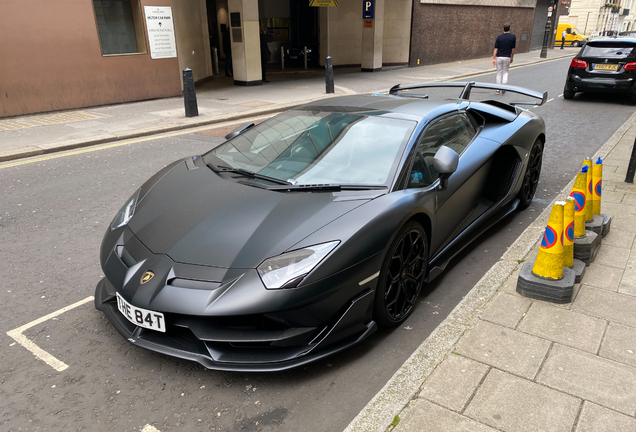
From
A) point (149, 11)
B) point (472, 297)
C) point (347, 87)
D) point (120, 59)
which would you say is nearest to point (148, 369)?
point (472, 297)

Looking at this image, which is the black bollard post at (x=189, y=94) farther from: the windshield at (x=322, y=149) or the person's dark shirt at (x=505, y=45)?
the person's dark shirt at (x=505, y=45)

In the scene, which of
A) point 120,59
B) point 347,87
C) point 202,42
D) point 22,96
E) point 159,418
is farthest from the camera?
point 202,42

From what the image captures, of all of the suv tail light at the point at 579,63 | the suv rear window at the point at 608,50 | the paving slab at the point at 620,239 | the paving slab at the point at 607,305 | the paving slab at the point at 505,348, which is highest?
the suv rear window at the point at 608,50

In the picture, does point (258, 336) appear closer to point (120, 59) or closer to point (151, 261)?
point (151, 261)

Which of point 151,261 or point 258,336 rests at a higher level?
point 151,261

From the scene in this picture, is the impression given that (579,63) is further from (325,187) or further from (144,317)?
(144,317)

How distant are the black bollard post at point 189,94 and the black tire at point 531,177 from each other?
301 inches

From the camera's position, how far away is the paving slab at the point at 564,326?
301 cm

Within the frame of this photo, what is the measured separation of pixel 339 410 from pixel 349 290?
630 mm

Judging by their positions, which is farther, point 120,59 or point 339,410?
point 120,59

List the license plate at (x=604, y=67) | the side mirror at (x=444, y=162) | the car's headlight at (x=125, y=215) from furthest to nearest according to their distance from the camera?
the license plate at (x=604, y=67), the side mirror at (x=444, y=162), the car's headlight at (x=125, y=215)

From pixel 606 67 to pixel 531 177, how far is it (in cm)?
958

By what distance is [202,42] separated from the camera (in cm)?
1775

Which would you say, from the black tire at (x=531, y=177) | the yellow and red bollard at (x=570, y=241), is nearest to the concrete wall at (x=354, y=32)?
the black tire at (x=531, y=177)
